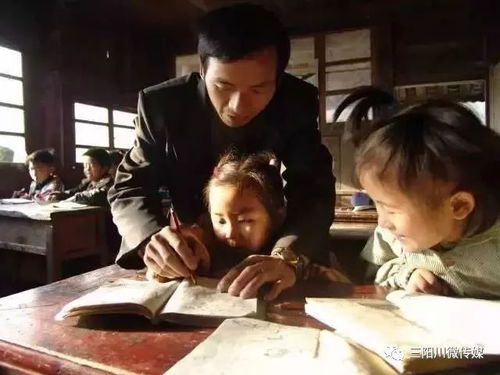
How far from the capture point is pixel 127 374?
53cm

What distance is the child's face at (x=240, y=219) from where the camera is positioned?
45.3 inches

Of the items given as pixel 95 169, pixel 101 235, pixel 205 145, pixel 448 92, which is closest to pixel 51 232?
pixel 101 235

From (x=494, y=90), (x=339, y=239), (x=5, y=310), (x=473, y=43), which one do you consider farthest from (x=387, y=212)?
(x=473, y=43)

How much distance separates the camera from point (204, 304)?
757mm

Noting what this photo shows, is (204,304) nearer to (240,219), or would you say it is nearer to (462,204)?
(240,219)

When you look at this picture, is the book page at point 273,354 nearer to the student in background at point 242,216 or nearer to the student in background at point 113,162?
the student in background at point 242,216

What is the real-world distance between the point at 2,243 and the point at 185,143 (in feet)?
8.89

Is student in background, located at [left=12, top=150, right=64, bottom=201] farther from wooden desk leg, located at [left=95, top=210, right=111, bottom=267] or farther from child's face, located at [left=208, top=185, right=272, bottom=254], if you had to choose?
child's face, located at [left=208, top=185, right=272, bottom=254]

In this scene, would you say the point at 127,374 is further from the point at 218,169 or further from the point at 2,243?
the point at 2,243

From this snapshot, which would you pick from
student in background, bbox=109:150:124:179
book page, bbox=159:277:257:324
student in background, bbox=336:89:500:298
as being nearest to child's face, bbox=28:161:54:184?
student in background, bbox=109:150:124:179

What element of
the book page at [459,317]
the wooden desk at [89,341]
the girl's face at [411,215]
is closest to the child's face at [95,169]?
the wooden desk at [89,341]

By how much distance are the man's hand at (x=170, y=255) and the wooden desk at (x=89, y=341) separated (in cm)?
16

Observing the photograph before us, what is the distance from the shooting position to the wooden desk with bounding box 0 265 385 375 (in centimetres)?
56

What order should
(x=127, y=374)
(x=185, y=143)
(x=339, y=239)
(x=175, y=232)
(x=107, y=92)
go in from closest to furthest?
(x=127, y=374) < (x=175, y=232) < (x=185, y=143) < (x=339, y=239) < (x=107, y=92)
